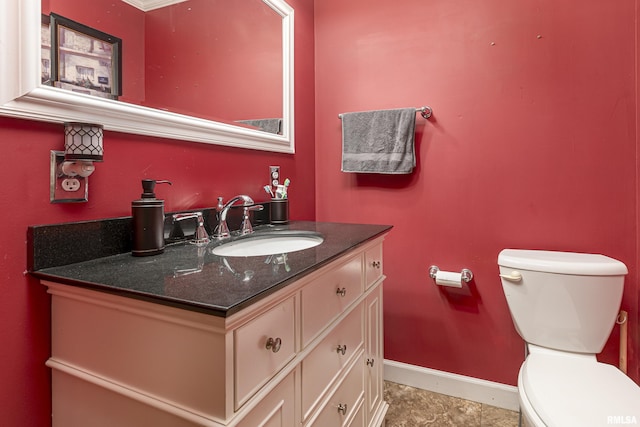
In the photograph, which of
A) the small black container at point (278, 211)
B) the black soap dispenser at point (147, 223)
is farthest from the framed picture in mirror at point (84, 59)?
the small black container at point (278, 211)

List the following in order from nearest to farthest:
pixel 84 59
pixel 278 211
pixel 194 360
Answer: pixel 194 360 → pixel 84 59 → pixel 278 211

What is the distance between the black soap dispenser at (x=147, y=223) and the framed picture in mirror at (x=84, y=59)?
10.7 inches

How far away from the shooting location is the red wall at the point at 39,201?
677mm

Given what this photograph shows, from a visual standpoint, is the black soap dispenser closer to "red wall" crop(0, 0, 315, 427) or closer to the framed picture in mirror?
"red wall" crop(0, 0, 315, 427)

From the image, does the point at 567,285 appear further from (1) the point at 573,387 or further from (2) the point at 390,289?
(2) the point at 390,289

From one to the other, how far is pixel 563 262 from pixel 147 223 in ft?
4.72

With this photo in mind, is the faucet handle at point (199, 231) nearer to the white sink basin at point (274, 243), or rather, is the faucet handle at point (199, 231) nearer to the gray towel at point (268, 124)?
the white sink basin at point (274, 243)

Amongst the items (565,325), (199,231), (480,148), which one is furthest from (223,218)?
(565,325)

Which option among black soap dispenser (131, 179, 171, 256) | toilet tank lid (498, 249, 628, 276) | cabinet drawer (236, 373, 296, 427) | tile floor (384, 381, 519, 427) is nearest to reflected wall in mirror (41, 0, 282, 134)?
black soap dispenser (131, 179, 171, 256)

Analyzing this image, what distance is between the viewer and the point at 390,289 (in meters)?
1.77

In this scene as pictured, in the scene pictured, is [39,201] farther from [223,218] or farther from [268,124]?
[268,124]

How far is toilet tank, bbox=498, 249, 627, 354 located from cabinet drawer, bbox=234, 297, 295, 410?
1042mm

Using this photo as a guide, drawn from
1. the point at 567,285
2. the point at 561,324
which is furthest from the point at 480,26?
the point at 561,324

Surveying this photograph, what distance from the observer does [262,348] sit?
63 centimetres
